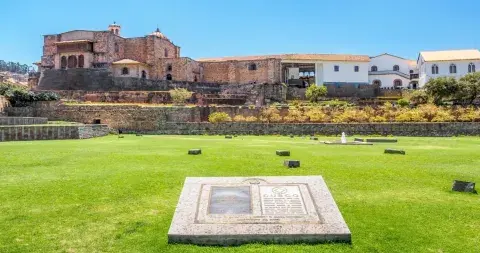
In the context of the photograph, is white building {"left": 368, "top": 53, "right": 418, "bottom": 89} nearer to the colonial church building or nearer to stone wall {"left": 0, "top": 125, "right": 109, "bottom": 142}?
the colonial church building

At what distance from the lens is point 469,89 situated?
143 ft

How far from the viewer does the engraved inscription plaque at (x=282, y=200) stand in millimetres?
5785

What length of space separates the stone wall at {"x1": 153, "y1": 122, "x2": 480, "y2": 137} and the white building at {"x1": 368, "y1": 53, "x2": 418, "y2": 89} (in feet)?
126

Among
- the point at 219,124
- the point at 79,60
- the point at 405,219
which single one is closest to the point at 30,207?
the point at 405,219

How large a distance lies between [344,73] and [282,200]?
57403mm

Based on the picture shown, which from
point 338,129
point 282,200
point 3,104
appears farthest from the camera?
point 3,104

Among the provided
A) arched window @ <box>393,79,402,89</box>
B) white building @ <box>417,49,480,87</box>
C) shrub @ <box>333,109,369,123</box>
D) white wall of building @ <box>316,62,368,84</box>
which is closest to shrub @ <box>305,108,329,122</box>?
shrub @ <box>333,109,369,123</box>

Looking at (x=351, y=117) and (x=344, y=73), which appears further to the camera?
(x=344, y=73)

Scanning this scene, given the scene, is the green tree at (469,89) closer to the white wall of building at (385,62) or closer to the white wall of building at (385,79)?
the white wall of building at (385,79)

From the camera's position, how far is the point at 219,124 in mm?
29422

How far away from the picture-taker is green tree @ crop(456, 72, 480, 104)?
4370cm

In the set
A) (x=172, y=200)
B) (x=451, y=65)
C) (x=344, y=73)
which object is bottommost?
(x=172, y=200)

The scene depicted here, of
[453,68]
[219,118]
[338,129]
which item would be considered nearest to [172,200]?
[338,129]

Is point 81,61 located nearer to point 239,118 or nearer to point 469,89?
point 239,118
